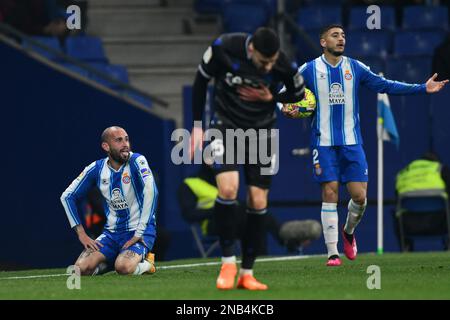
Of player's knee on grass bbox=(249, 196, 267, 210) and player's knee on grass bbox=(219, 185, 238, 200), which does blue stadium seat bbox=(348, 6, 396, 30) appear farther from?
player's knee on grass bbox=(219, 185, 238, 200)

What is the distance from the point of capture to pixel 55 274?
13078 millimetres

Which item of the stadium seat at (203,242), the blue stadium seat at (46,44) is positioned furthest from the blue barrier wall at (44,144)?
the stadium seat at (203,242)

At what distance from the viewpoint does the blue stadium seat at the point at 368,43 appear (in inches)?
811

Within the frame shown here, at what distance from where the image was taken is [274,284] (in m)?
10.1

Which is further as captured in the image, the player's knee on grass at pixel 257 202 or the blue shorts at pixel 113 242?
the blue shorts at pixel 113 242

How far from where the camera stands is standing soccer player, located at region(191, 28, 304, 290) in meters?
9.39

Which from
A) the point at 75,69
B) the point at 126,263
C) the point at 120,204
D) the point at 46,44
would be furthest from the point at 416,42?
the point at 126,263

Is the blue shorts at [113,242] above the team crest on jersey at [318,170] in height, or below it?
below

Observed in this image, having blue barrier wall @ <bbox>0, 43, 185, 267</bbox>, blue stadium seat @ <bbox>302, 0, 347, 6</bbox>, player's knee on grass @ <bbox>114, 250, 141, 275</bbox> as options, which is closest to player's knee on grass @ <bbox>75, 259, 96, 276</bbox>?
player's knee on grass @ <bbox>114, 250, 141, 275</bbox>

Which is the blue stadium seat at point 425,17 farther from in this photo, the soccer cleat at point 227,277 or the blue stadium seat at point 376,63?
the soccer cleat at point 227,277

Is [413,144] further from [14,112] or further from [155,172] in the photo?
[14,112]

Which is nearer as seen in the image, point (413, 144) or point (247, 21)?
point (413, 144)

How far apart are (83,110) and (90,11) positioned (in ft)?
11.4
